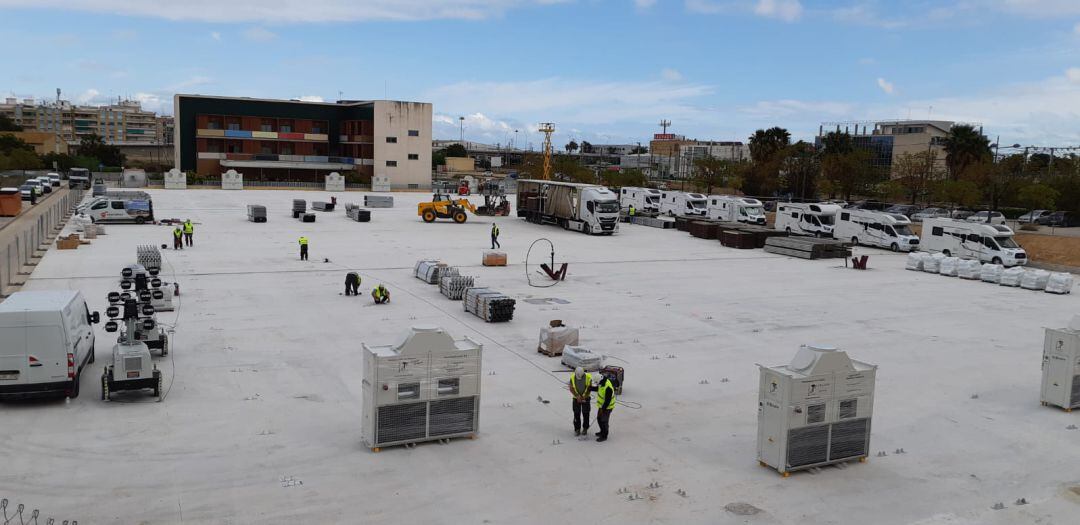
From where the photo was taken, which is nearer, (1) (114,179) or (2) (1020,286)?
(2) (1020,286)

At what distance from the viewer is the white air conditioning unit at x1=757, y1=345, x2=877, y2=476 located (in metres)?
13.5

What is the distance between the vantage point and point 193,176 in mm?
92250

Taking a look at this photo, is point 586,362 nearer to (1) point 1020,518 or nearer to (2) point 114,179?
(1) point 1020,518

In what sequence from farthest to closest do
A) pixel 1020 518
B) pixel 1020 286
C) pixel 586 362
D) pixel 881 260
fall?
pixel 881 260 < pixel 1020 286 < pixel 586 362 < pixel 1020 518

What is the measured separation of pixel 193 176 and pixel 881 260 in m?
74.5

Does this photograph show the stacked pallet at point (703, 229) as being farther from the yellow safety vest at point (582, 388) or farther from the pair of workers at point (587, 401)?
the yellow safety vest at point (582, 388)

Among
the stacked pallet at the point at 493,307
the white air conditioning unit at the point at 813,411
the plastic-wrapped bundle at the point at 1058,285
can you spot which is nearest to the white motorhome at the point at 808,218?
the plastic-wrapped bundle at the point at 1058,285

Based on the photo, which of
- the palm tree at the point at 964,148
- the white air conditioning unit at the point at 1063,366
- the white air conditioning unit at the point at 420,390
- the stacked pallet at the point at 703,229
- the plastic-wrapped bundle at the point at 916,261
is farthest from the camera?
the palm tree at the point at 964,148

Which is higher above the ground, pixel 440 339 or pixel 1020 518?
pixel 440 339

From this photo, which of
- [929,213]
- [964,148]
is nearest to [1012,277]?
[929,213]

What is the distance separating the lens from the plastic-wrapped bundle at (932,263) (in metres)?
39.6

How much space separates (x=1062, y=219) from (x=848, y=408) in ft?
223

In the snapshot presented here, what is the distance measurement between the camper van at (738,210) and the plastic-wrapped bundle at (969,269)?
76.0ft

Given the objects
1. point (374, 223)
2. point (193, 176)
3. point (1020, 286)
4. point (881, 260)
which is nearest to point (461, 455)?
point (1020, 286)
